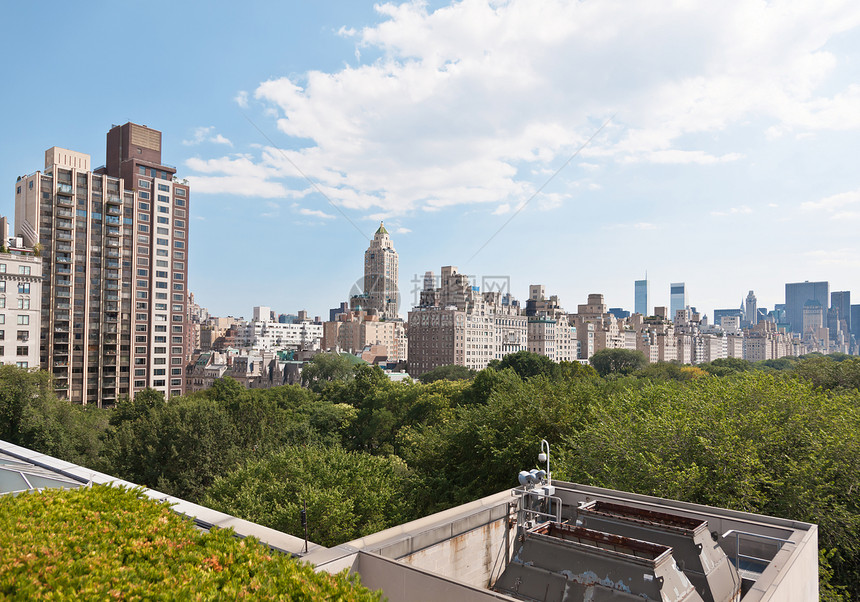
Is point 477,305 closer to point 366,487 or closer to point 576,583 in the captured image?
point 366,487

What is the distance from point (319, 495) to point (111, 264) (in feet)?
270

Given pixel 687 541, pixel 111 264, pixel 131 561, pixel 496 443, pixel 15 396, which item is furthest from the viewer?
pixel 111 264

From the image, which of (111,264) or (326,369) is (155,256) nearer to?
(111,264)

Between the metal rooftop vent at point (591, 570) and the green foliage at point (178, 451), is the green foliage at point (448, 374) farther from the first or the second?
the metal rooftop vent at point (591, 570)

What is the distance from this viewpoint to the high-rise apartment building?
8100 cm

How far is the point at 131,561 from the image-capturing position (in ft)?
17.9

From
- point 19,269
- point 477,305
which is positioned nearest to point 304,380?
point 477,305

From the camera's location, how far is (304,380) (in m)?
133

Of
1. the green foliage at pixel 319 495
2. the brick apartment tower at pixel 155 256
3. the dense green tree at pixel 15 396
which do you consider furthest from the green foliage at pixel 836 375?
the brick apartment tower at pixel 155 256

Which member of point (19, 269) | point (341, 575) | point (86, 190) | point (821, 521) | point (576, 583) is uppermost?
point (86, 190)

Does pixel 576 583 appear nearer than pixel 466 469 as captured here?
Yes

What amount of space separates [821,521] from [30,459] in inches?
912

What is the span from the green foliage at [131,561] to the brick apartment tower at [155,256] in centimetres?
9359

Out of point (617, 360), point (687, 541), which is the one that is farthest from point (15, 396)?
Answer: point (617, 360)
